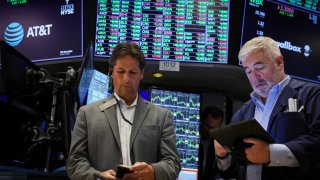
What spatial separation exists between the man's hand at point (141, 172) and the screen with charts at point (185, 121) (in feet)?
9.31

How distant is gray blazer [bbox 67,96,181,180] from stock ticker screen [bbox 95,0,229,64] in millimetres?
2502

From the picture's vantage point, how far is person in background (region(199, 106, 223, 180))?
4.70 metres

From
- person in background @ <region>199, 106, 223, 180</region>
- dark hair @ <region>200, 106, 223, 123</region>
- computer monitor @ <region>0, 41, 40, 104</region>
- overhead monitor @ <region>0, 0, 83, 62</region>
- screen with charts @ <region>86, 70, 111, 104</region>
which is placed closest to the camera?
computer monitor @ <region>0, 41, 40, 104</region>

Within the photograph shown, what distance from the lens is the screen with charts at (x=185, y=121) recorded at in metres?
4.94

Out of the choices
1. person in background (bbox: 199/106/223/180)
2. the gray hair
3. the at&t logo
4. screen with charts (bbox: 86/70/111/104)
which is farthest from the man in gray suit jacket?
the at&t logo

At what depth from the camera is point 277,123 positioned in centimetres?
233

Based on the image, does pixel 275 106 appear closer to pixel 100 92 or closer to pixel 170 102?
pixel 100 92

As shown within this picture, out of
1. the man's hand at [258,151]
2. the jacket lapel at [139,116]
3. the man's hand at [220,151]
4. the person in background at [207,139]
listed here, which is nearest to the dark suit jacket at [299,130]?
the man's hand at [258,151]

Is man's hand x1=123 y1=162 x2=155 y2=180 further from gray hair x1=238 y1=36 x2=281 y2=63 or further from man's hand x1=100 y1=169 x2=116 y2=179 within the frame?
gray hair x1=238 y1=36 x2=281 y2=63

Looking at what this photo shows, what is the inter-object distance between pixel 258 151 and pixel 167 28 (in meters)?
2.89

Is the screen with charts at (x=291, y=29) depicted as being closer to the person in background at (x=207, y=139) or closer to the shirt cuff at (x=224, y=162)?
the person in background at (x=207, y=139)

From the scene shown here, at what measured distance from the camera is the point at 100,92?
416 centimetres

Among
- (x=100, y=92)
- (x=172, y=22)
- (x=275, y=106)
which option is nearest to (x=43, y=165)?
(x=100, y=92)

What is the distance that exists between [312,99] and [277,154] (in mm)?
380
